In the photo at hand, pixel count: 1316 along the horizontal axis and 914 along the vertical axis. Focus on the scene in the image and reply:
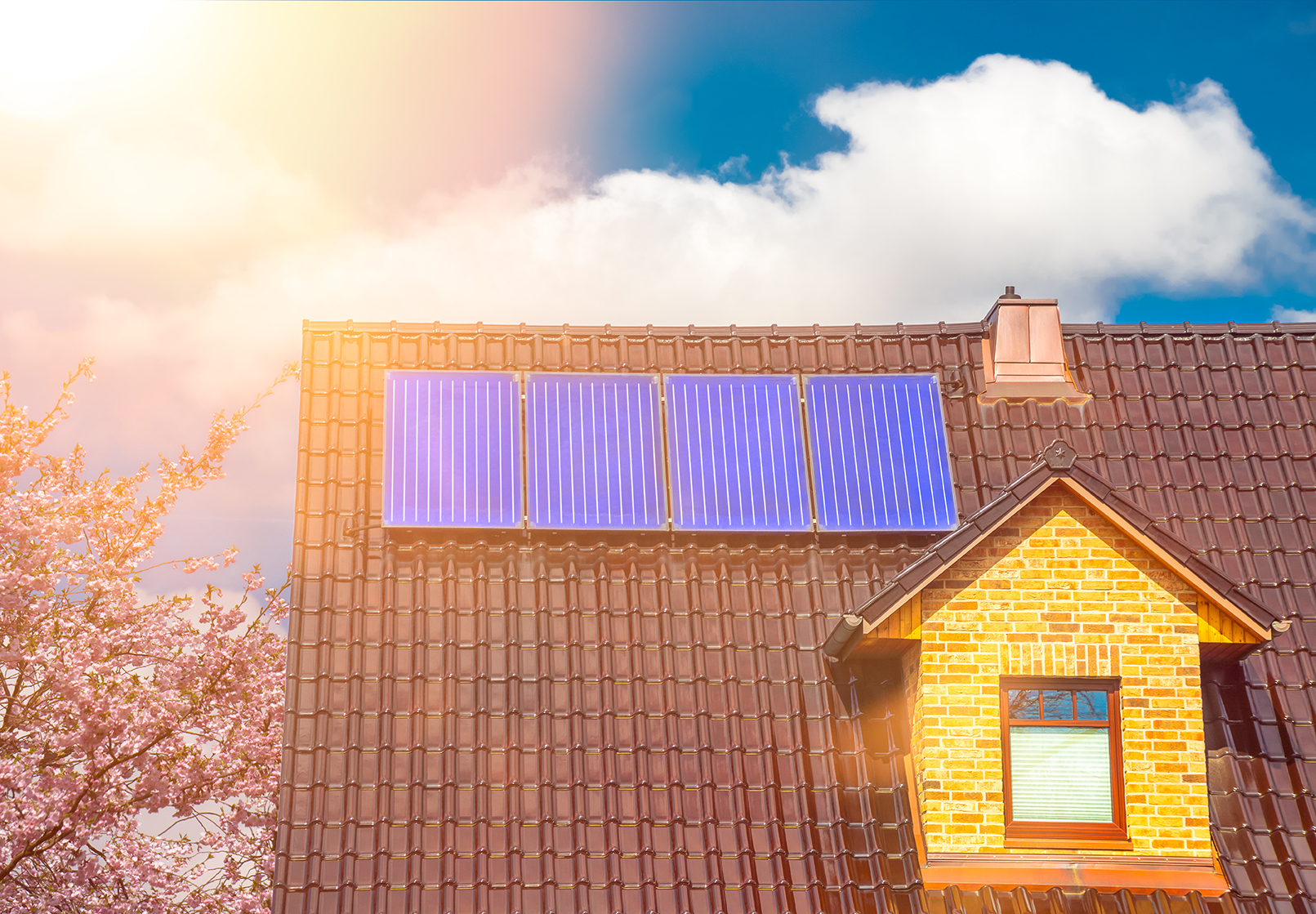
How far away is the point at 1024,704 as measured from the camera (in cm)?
877

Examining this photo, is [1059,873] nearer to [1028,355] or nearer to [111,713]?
[1028,355]

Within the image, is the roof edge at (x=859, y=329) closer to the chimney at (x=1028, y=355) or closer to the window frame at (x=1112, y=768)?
the chimney at (x=1028, y=355)

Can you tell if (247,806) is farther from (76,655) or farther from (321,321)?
(321,321)

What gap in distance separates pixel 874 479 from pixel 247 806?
9.85m

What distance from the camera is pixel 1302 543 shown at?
10758 millimetres

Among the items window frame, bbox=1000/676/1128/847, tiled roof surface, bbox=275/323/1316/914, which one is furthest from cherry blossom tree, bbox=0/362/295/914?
window frame, bbox=1000/676/1128/847

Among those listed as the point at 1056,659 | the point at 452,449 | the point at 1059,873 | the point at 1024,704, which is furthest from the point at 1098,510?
the point at 452,449

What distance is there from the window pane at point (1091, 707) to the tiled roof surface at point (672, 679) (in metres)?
1.36

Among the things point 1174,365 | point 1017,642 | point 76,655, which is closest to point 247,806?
point 76,655

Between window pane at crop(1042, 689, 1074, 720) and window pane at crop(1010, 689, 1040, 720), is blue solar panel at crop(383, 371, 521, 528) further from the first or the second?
window pane at crop(1042, 689, 1074, 720)

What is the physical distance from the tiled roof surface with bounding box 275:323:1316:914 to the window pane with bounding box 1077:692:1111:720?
53.6 inches

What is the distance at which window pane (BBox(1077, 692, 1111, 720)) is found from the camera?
8.77 meters

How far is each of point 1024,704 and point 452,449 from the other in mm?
5784

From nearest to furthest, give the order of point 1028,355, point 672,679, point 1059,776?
point 1059,776 < point 672,679 < point 1028,355
